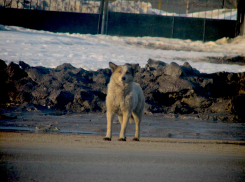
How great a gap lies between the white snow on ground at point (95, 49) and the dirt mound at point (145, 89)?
65.0 inches

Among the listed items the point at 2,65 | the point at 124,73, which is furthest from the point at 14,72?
the point at 124,73

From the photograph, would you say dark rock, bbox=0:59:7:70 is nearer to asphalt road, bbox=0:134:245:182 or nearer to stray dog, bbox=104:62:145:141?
stray dog, bbox=104:62:145:141

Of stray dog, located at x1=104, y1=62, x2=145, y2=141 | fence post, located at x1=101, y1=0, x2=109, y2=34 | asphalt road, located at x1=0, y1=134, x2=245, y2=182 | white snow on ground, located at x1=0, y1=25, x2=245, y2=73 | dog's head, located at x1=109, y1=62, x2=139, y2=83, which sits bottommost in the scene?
asphalt road, located at x1=0, y1=134, x2=245, y2=182

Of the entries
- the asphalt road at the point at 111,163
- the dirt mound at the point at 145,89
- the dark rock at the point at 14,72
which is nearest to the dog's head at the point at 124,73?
the asphalt road at the point at 111,163

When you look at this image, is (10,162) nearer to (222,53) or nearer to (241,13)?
(222,53)

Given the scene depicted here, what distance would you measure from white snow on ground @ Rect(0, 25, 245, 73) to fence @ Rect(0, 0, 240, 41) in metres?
0.74

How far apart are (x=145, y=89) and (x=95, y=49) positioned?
20.2 feet

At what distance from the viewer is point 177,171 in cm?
366

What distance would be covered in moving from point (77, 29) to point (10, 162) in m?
19.1

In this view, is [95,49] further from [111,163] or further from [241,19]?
[111,163]

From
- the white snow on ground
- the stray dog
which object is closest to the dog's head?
the stray dog

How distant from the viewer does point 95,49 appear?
18141 mm

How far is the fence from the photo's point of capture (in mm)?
21641

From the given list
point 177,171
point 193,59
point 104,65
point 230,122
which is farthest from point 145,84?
point 177,171
